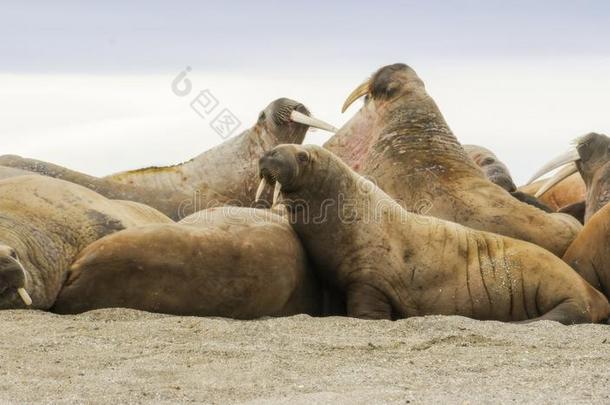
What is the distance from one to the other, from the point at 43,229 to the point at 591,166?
4900mm

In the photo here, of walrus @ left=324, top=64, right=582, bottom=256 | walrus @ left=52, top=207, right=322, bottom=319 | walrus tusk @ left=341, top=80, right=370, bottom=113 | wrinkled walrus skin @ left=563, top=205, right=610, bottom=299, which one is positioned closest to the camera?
walrus @ left=52, top=207, right=322, bottom=319

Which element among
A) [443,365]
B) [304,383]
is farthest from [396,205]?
[304,383]

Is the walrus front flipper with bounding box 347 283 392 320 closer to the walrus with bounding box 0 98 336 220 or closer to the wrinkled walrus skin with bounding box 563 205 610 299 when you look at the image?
the wrinkled walrus skin with bounding box 563 205 610 299

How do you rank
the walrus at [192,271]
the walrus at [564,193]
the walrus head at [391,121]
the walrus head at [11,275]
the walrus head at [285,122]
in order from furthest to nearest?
the walrus at [564,193] < the walrus head at [285,122] < the walrus head at [391,121] < the walrus at [192,271] < the walrus head at [11,275]

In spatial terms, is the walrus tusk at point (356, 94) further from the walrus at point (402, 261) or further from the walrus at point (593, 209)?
the walrus at point (402, 261)

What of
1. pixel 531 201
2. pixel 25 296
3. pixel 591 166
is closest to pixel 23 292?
pixel 25 296

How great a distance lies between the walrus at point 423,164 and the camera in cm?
923

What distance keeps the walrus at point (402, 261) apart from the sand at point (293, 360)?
0.80 m

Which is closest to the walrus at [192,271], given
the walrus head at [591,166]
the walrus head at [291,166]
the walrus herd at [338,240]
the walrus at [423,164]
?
the walrus herd at [338,240]

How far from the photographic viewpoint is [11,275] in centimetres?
683

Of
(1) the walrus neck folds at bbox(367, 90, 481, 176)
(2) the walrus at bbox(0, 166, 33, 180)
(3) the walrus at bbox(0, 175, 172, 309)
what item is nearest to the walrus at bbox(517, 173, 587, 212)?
(1) the walrus neck folds at bbox(367, 90, 481, 176)

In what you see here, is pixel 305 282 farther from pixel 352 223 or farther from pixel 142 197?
pixel 142 197

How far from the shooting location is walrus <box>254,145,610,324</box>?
26.6 feet

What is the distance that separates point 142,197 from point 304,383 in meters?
4.83
